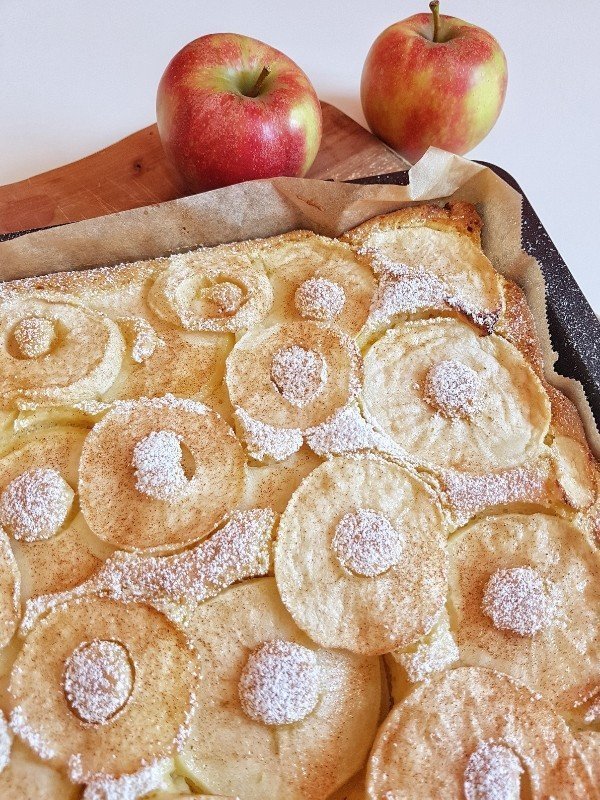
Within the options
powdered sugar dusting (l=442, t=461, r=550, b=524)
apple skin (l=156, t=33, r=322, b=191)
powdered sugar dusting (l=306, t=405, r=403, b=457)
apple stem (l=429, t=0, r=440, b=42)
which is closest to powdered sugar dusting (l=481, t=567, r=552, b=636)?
powdered sugar dusting (l=442, t=461, r=550, b=524)

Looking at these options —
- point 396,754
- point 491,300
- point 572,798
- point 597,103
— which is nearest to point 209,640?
→ point 396,754

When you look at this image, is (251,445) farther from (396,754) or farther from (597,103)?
(597,103)

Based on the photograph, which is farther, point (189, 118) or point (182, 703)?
point (189, 118)

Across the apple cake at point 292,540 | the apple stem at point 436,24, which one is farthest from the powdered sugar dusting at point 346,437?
the apple stem at point 436,24

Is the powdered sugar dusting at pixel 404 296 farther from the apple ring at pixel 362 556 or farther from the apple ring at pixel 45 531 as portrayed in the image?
the apple ring at pixel 45 531

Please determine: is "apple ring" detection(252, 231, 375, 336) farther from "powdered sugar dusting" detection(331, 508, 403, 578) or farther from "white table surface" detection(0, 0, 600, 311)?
"white table surface" detection(0, 0, 600, 311)

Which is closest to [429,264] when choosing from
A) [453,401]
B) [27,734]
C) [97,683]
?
[453,401]

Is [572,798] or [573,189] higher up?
[573,189]
